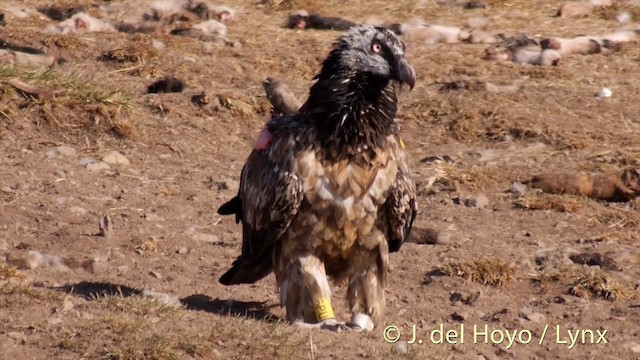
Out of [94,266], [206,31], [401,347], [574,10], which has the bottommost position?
[574,10]

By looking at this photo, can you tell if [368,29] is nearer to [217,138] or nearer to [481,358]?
[481,358]

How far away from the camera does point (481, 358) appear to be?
761 cm

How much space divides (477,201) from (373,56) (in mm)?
3065

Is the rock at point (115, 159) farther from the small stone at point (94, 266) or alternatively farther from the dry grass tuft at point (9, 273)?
the dry grass tuft at point (9, 273)

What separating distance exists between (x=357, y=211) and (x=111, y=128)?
13.1ft

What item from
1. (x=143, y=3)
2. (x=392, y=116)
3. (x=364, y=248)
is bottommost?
(x=143, y=3)

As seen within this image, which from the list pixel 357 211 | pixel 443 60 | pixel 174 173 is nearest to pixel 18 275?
pixel 357 211

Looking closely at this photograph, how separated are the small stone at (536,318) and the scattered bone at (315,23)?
23.3ft

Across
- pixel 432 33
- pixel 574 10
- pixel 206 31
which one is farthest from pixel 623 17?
pixel 206 31

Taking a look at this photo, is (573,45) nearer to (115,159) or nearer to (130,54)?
(130,54)

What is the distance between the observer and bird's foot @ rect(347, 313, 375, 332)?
7.53 meters

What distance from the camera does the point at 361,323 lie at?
25.1 ft

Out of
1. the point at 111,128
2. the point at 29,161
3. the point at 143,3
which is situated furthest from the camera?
the point at 143,3

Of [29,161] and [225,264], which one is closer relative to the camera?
[225,264]
